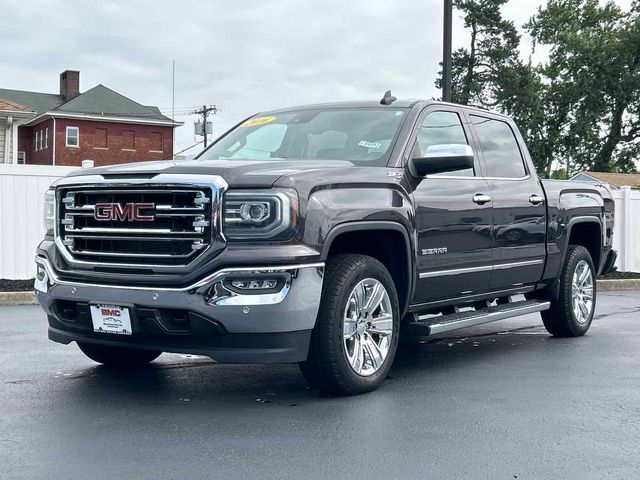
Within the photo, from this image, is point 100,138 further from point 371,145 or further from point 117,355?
point 371,145

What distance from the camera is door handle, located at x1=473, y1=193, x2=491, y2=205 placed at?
21.3 feet

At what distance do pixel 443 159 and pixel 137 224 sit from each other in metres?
2.07

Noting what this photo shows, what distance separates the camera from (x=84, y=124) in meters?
48.9

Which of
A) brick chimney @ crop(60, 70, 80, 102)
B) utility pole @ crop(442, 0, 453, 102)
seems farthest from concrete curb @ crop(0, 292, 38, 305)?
brick chimney @ crop(60, 70, 80, 102)

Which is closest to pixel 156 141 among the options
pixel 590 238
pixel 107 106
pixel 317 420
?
pixel 107 106

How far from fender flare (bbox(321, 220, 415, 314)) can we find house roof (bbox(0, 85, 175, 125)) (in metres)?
Answer: 45.1

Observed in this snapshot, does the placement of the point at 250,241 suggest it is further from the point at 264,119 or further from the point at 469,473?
the point at 264,119

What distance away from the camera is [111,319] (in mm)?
5023

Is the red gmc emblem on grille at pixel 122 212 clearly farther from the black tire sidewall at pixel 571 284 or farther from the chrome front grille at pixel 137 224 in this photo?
the black tire sidewall at pixel 571 284

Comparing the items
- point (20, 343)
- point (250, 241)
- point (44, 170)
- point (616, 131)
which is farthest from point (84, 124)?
point (250, 241)

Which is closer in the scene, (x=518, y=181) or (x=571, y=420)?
(x=571, y=420)

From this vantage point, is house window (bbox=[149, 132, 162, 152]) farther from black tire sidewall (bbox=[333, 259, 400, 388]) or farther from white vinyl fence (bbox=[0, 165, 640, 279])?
black tire sidewall (bbox=[333, 259, 400, 388])

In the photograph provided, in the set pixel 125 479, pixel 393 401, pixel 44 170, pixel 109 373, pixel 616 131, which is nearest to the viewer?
pixel 125 479

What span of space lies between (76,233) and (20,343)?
2589mm
